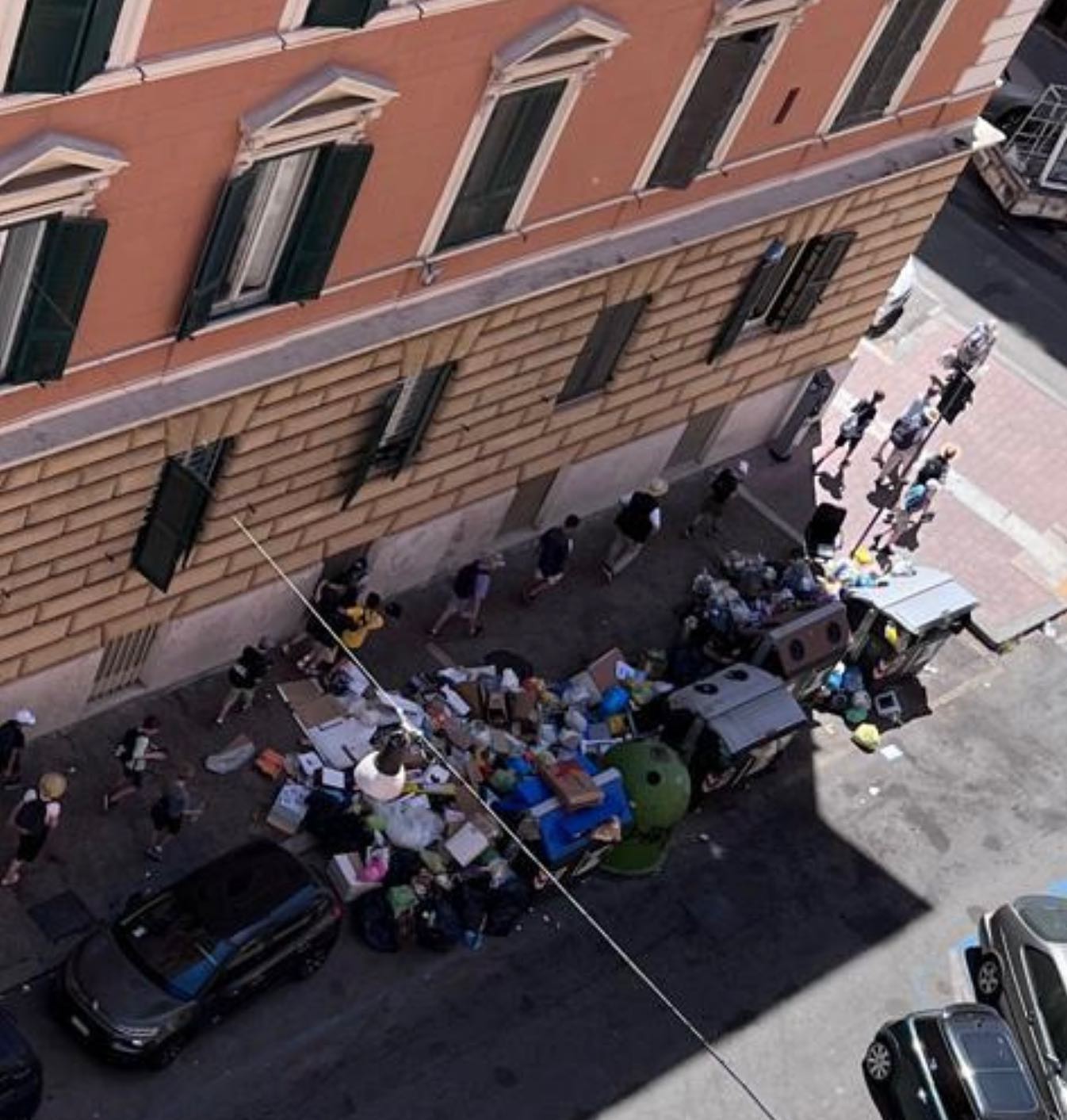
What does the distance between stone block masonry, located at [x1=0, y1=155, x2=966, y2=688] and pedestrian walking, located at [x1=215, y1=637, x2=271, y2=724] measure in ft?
2.54

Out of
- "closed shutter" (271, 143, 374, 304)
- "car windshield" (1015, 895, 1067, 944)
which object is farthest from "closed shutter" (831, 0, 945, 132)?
Answer: "car windshield" (1015, 895, 1067, 944)

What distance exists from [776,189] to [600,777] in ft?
26.5

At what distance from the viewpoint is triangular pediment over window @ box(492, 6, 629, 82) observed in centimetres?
2425

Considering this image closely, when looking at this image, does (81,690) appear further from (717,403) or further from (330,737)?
(717,403)

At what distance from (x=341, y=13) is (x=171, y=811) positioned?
30.4 feet

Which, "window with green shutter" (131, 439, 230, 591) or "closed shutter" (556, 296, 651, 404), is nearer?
"window with green shutter" (131, 439, 230, 591)

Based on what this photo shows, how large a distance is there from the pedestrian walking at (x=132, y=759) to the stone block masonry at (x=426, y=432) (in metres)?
1.14

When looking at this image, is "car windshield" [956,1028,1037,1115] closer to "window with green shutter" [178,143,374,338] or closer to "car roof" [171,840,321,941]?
"car roof" [171,840,321,941]

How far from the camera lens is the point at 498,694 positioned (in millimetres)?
29891

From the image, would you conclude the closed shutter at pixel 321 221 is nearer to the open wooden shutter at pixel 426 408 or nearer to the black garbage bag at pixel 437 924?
the open wooden shutter at pixel 426 408

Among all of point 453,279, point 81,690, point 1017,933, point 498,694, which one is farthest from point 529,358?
point 1017,933

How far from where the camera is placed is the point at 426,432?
28438 millimetres

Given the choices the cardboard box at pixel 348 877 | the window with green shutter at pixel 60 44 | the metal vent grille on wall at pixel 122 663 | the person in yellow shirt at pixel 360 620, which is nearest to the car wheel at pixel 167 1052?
the cardboard box at pixel 348 877

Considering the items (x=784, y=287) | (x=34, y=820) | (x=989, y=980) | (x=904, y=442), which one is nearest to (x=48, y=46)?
(x=34, y=820)
